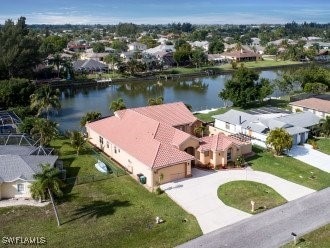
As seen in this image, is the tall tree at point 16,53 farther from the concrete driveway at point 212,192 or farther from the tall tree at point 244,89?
the concrete driveway at point 212,192

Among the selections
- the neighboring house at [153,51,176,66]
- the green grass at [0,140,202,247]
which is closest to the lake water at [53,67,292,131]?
the neighboring house at [153,51,176,66]

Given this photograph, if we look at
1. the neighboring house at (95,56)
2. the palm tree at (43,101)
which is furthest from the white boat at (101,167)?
the neighboring house at (95,56)

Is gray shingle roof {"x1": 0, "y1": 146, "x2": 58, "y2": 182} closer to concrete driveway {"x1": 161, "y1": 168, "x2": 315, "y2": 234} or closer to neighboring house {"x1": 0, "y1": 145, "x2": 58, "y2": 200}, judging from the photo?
neighboring house {"x1": 0, "y1": 145, "x2": 58, "y2": 200}

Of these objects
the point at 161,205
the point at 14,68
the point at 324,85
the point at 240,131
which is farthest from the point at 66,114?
the point at 324,85

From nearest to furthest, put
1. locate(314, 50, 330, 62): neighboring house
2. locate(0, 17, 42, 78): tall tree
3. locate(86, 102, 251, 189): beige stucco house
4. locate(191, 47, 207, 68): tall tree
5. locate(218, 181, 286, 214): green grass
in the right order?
locate(218, 181, 286, 214): green grass → locate(86, 102, 251, 189): beige stucco house → locate(0, 17, 42, 78): tall tree → locate(191, 47, 207, 68): tall tree → locate(314, 50, 330, 62): neighboring house

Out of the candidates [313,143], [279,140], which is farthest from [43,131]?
[313,143]

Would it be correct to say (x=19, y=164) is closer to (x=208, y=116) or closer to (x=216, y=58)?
(x=208, y=116)
